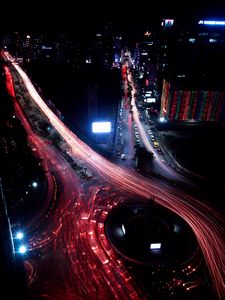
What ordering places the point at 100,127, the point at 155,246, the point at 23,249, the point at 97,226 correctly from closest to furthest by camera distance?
1. the point at 23,249
2. the point at 155,246
3. the point at 97,226
4. the point at 100,127

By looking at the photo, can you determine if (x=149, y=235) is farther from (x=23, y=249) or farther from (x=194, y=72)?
(x=194, y=72)

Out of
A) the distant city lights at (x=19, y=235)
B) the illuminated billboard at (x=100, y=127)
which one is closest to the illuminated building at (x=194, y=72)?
the illuminated billboard at (x=100, y=127)

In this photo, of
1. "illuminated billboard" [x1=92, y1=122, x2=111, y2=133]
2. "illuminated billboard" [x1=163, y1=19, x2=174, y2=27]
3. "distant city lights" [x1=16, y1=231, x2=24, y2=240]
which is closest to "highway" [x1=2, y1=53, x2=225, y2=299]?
"distant city lights" [x1=16, y1=231, x2=24, y2=240]

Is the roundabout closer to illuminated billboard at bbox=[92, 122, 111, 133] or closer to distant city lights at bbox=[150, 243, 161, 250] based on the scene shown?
distant city lights at bbox=[150, 243, 161, 250]

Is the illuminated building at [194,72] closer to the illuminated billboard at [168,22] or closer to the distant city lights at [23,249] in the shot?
the illuminated billboard at [168,22]

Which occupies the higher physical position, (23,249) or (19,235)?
(19,235)

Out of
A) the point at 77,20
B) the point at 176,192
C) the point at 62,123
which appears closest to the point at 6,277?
the point at 176,192

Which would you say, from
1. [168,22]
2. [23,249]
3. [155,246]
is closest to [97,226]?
[155,246]

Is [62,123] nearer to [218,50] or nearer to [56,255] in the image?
[56,255]
